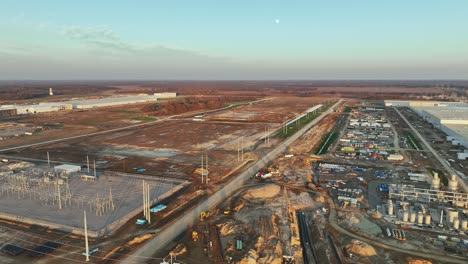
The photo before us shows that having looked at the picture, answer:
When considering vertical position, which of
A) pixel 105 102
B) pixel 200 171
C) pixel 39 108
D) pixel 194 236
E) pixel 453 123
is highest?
pixel 105 102

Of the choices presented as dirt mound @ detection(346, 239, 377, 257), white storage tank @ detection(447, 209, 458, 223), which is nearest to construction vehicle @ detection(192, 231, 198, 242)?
dirt mound @ detection(346, 239, 377, 257)

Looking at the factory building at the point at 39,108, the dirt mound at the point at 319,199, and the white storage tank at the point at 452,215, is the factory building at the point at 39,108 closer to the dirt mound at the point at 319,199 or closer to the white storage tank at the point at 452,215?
the dirt mound at the point at 319,199

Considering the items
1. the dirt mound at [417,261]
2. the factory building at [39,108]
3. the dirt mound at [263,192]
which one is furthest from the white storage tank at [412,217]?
the factory building at [39,108]

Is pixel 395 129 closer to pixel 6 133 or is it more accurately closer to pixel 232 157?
pixel 232 157

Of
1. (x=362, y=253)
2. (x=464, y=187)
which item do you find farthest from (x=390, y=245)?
(x=464, y=187)

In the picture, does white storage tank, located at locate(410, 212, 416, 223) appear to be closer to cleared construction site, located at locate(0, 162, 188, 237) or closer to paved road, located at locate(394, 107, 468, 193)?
paved road, located at locate(394, 107, 468, 193)

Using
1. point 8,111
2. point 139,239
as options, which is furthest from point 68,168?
point 8,111

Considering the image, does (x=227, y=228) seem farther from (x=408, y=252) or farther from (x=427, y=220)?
(x=427, y=220)
